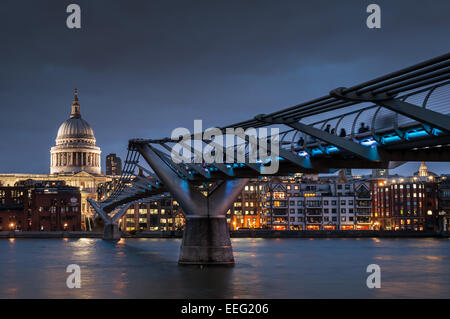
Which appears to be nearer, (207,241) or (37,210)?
(207,241)

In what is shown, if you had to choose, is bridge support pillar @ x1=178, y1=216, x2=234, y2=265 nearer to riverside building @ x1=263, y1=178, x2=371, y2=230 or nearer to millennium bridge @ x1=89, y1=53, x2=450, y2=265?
millennium bridge @ x1=89, y1=53, x2=450, y2=265

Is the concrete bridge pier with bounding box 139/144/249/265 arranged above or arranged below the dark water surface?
above

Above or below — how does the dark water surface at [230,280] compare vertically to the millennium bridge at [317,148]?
below

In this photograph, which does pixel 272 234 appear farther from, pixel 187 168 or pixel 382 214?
pixel 187 168

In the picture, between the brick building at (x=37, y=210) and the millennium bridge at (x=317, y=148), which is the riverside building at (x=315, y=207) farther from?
the millennium bridge at (x=317, y=148)

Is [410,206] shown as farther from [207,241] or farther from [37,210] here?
[207,241]

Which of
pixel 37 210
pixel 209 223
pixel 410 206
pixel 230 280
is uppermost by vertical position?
pixel 209 223

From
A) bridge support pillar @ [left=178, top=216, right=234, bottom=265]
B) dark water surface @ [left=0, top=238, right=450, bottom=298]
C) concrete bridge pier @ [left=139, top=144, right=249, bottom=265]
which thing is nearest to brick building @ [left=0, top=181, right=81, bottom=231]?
dark water surface @ [left=0, top=238, right=450, bottom=298]

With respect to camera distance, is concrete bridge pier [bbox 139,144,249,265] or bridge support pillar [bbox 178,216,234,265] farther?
concrete bridge pier [bbox 139,144,249,265]

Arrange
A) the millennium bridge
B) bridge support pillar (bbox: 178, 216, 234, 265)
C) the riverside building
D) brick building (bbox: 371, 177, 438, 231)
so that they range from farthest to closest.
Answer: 1. the riverside building
2. brick building (bbox: 371, 177, 438, 231)
3. bridge support pillar (bbox: 178, 216, 234, 265)
4. the millennium bridge

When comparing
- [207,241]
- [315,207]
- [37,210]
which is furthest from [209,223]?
[37,210]

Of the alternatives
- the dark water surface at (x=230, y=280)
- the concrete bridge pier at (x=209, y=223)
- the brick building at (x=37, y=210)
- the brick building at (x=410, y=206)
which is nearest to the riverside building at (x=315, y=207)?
the brick building at (x=410, y=206)

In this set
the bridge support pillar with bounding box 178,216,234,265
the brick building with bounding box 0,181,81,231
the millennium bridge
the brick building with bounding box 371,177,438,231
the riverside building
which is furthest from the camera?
the brick building with bounding box 0,181,81,231
